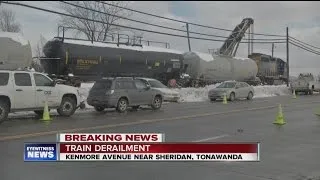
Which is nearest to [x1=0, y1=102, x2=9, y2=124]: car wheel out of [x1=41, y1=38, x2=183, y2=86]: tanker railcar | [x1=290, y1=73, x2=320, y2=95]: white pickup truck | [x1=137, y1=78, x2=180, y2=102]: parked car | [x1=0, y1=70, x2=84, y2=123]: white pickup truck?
[x1=0, y1=70, x2=84, y2=123]: white pickup truck

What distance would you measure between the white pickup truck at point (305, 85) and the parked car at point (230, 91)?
15568 mm

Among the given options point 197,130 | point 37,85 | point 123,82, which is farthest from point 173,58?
point 197,130

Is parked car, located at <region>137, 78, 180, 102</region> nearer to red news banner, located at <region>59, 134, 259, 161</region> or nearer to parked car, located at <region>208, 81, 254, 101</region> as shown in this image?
parked car, located at <region>208, 81, 254, 101</region>

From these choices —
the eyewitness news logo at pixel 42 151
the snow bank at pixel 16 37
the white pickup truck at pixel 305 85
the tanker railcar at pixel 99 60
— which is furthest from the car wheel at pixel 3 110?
the white pickup truck at pixel 305 85

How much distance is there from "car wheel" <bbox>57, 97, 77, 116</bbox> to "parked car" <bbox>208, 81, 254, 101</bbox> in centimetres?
1656

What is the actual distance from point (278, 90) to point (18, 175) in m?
49.1

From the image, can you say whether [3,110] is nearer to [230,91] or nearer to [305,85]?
[230,91]

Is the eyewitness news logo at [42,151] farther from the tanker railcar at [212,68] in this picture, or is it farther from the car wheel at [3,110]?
the tanker railcar at [212,68]

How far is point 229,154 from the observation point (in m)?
6.09

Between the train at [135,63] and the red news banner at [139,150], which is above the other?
the train at [135,63]

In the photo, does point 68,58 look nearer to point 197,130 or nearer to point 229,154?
point 197,130

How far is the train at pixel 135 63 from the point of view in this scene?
95.0 feet

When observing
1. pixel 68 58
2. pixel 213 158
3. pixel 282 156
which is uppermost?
pixel 68 58

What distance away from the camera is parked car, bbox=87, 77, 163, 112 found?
23000 millimetres
